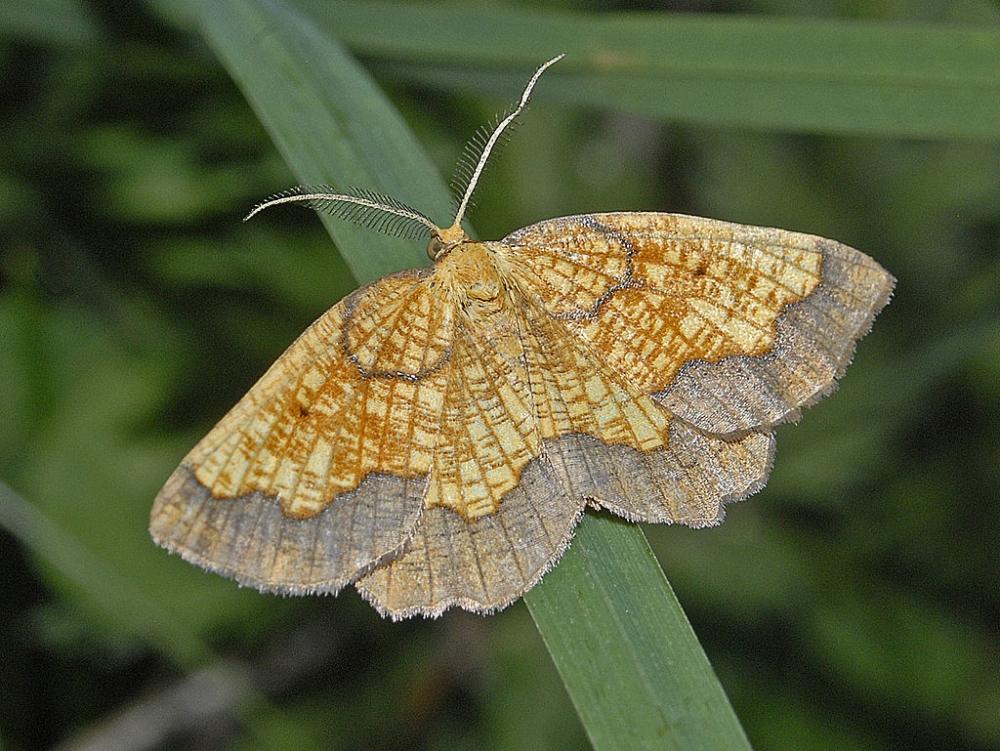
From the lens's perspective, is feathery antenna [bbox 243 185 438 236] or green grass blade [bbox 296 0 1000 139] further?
green grass blade [bbox 296 0 1000 139]

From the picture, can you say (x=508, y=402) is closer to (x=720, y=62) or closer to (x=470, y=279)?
(x=470, y=279)

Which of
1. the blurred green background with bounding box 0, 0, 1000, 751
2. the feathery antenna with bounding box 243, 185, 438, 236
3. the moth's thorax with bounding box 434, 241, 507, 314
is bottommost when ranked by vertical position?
the blurred green background with bounding box 0, 0, 1000, 751

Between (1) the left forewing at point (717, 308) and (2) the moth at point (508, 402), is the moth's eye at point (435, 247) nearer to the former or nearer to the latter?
(2) the moth at point (508, 402)

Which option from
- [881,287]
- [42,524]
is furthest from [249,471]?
[42,524]

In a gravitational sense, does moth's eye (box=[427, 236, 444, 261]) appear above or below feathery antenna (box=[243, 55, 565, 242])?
below

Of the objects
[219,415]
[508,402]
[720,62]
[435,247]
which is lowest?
[219,415]

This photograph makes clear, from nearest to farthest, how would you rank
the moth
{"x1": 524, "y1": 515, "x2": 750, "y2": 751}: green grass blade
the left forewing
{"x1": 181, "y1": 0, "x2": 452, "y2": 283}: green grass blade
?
{"x1": 524, "y1": 515, "x2": 750, "y2": 751}: green grass blade
the moth
the left forewing
{"x1": 181, "y1": 0, "x2": 452, "y2": 283}: green grass blade

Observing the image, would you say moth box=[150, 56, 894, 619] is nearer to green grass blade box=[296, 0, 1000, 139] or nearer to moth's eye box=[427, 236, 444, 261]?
moth's eye box=[427, 236, 444, 261]

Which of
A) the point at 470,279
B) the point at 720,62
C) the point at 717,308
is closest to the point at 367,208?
the point at 470,279

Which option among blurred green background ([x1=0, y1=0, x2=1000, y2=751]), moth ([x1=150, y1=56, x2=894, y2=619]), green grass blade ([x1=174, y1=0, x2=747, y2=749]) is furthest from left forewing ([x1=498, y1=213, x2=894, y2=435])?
blurred green background ([x1=0, y1=0, x2=1000, y2=751])
